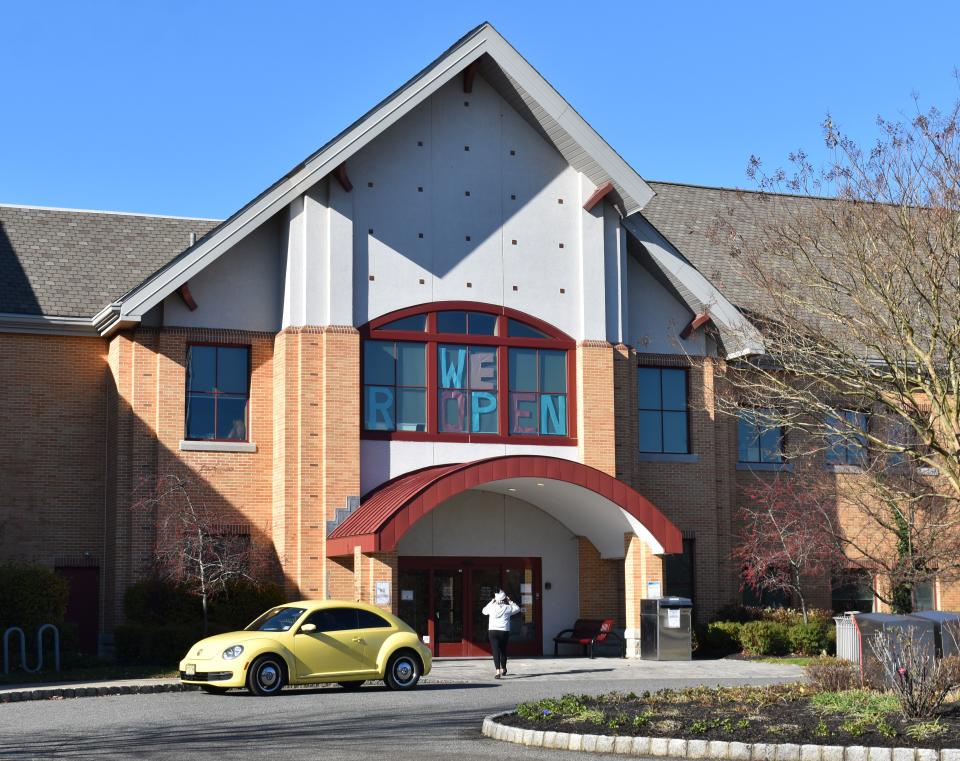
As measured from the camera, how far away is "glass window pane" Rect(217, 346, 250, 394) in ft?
98.5

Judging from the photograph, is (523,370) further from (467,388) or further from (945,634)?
(945,634)

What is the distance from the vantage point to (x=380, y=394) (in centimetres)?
2972

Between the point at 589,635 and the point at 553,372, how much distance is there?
227 inches

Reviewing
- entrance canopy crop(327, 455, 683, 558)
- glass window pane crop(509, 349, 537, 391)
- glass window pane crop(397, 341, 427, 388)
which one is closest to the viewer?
entrance canopy crop(327, 455, 683, 558)

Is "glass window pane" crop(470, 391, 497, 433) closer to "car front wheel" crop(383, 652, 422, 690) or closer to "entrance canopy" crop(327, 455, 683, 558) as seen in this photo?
"entrance canopy" crop(327, 455, 683, 558)

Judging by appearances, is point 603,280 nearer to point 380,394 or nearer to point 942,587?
point 380,394

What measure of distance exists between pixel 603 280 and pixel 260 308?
7.59 m

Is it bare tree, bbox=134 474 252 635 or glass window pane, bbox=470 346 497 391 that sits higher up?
glass window pane, bbox=470 346 497 391

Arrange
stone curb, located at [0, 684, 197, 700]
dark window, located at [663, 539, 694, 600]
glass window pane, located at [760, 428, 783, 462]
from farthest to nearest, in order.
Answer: glass window pane, located at [760, 428, 783, 462], dark window, located at [663, 539, 694, 600], stone curb, located at [0, 684, 197, 700]

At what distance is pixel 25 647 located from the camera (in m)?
26.1

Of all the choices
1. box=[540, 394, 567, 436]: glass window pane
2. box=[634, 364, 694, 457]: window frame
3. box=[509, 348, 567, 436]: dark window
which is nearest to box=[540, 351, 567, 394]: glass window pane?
box=[509, 348, 567, 436]: dark window

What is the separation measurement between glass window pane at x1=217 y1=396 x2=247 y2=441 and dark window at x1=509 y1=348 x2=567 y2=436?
5.75m

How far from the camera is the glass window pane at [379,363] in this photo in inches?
1168

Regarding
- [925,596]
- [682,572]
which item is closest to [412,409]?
[682,572]
